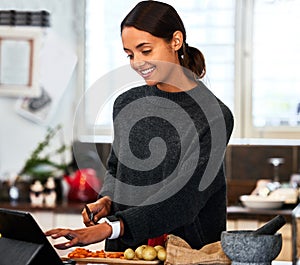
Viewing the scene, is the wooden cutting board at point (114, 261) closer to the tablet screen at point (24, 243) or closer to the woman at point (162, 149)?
the woman at point (162, 149)

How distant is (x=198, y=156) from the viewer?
2.39 meters

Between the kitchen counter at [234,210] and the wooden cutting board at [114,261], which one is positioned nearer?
the wooden cutting board at [114,261]

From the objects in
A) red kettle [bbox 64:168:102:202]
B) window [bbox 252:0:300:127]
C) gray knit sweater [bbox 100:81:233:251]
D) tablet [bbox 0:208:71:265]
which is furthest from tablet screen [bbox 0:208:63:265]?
window [bbox 252:0:300:127]

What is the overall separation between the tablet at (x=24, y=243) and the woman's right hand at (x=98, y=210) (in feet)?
0.85

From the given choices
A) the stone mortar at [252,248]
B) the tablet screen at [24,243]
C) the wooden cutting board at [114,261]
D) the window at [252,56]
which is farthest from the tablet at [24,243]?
the window at [252,56]

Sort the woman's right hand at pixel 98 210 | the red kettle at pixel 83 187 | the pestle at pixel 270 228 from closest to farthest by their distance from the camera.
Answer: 1. the pestle at pixel 270 228
2. the woman's right hand at pixel 98 210
3. the red kettle at pixel 83 187

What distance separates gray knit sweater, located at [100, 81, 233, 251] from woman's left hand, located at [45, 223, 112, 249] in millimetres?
90

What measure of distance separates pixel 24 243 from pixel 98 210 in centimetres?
40

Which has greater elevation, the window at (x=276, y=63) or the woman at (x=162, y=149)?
the window at (x=276, y=63)

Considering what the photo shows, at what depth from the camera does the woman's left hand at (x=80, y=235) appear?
85.1 inches

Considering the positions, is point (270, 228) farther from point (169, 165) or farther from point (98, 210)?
point (98, 210)

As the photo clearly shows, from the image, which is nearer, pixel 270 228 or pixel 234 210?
pixel 270 228

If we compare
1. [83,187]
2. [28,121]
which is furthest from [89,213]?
[28,121]

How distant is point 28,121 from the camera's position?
16.5ft
